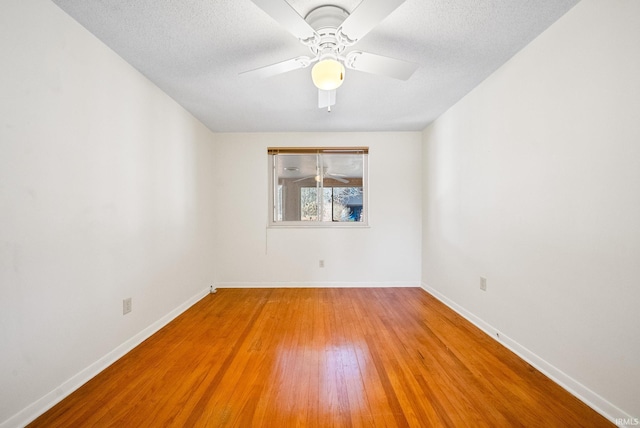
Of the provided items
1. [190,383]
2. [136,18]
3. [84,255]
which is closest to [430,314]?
[190,383]

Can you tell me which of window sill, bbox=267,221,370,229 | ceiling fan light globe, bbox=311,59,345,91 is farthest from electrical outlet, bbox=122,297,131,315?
ceiling fan light globe, bbox=311,59,345,91

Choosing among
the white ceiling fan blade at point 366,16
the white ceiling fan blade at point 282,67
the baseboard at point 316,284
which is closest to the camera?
the white ceiling fan blade at point 366,16

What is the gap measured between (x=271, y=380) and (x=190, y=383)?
1.62 feet

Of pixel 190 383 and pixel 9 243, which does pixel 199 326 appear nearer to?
pixel 190 383

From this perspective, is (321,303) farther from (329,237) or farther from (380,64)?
(380,64)

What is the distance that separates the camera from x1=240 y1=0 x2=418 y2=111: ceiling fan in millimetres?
1187

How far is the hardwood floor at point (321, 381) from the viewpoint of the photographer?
50.9 inches

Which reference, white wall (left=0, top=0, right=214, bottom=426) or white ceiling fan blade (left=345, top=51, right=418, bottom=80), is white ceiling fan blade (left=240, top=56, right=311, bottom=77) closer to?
white ceiling fan blade (left=345, top=51, right=418, bottom=80)

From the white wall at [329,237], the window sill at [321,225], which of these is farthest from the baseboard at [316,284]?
the window sill at [321,225]

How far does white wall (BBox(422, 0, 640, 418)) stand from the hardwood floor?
26 cm

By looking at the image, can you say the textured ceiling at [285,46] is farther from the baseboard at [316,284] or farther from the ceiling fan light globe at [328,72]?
the baseboard at [316,284]

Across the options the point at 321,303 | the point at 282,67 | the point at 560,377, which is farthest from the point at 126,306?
the point at 560,377

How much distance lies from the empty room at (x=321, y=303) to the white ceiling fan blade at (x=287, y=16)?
0.5 inches

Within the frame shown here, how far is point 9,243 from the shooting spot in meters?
1.21
